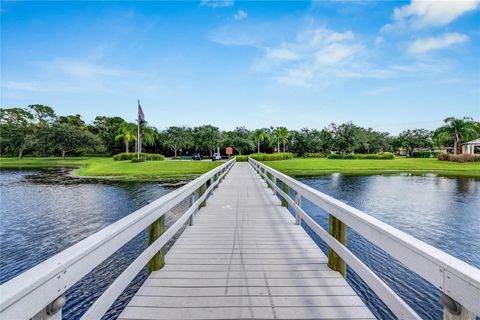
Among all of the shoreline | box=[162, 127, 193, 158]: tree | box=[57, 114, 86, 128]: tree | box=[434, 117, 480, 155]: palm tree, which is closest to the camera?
the shoreline

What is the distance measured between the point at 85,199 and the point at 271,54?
57.4ft

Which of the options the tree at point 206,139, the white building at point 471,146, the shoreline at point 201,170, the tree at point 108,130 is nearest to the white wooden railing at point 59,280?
the shoreline at point 201,170

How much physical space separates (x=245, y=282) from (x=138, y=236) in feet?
18.7

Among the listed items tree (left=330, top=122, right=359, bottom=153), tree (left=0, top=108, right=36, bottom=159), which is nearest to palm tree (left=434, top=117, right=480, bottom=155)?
tree (left=330, top=122, right=359, bottom=153)

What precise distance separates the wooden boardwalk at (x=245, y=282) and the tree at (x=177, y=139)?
178ft

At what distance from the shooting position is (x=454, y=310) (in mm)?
1315

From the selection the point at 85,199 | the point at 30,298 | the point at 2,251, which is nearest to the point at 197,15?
the point at 85,199

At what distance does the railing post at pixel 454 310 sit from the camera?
1.29 meters

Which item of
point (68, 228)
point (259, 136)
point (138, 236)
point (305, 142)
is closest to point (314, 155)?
point (305, 142)

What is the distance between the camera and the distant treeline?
51406 millimetres

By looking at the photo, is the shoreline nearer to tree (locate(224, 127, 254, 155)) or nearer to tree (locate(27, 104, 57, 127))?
tree (locate(224, 127, 254, 155))

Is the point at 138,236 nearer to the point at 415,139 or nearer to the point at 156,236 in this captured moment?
the point at 156,236

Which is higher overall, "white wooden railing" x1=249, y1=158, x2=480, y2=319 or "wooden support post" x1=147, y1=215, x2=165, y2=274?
"white wooden railing" x1=249, y1=158, x2=480, y2=319

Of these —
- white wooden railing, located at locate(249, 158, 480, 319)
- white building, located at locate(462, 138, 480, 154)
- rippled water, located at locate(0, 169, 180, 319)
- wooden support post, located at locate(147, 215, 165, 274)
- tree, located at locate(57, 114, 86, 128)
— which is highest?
tree, located at locate(57, 114, 86, 128)
